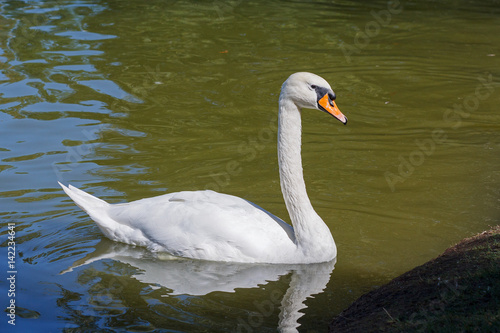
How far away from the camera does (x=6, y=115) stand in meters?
9.62

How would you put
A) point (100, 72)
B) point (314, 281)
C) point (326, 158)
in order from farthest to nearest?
1. point (100, 72)
2. point (326, 158)
3. point (314, 281)

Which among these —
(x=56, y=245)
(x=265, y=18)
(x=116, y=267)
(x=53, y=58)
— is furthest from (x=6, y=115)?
(x=265, y=18)

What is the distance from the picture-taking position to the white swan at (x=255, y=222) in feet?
19.2

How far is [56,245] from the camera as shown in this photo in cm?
629

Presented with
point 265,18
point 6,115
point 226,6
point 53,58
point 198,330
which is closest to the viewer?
point 198,330

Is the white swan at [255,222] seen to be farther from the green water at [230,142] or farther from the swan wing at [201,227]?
the green water at [230,142]

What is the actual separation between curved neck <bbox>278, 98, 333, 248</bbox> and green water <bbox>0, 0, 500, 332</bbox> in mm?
288

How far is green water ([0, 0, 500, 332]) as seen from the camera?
5.52 metres

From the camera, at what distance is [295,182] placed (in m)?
6.07

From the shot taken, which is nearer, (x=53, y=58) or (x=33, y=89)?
(x=33, y=89)

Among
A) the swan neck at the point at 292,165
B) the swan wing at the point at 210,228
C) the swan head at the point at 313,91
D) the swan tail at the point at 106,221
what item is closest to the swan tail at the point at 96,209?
the swan tail at the point at 106,221

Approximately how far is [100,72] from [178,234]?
627cm

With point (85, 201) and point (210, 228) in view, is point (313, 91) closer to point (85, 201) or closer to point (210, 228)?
point (210, 228)

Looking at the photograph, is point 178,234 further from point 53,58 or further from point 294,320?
point 53,58
